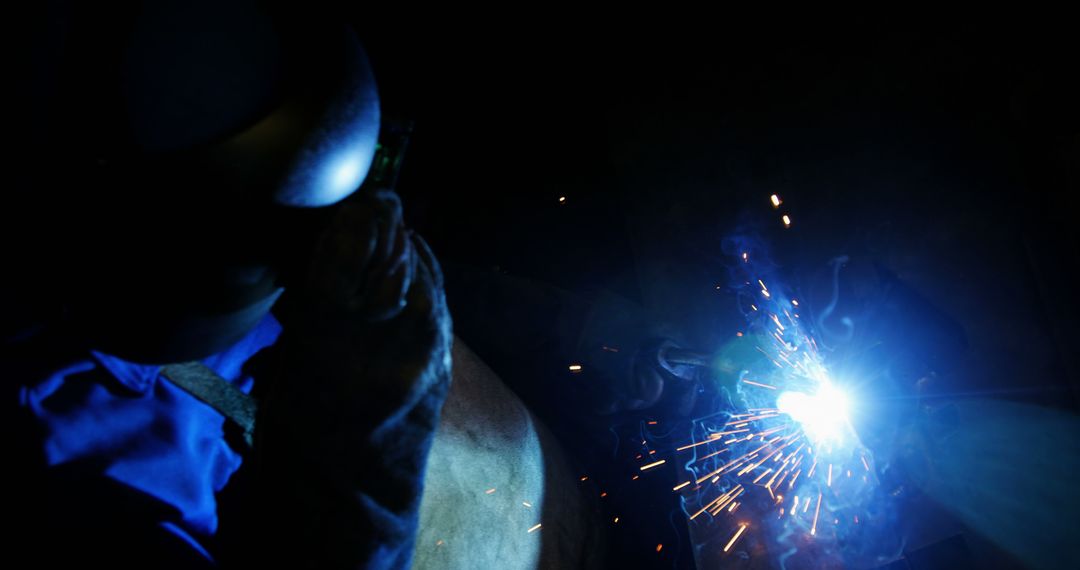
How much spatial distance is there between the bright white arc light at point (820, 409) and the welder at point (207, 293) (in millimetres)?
1155

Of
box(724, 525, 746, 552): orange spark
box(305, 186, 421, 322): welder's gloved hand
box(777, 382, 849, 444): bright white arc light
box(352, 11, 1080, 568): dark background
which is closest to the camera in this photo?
box(305, 186, 421, 322): welder's gloved hand

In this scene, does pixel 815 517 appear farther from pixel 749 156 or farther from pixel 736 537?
pixel 749 156

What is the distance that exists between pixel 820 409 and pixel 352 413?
147cm

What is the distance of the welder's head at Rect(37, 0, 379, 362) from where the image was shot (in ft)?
2.85

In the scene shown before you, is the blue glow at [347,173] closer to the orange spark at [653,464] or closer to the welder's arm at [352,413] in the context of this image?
the welder's arm at [352,413]

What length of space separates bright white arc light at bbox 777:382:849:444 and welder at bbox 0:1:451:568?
3.79 ft

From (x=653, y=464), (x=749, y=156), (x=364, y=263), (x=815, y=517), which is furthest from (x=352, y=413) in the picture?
(x=749, y=156)

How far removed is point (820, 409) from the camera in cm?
176

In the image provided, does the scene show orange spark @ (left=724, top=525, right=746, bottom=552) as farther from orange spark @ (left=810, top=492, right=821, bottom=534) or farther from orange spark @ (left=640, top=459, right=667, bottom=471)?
orange spark @ (left=640, top=459, right=667, bottom=471)

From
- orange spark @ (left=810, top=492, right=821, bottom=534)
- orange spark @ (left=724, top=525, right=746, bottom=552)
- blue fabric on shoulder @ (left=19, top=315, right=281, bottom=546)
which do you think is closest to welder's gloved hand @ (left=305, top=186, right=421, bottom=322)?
blue fabric on shoulder @ (left=19, top=315, right=281, bottom=546)

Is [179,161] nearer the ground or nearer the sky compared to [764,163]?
nearer the sky

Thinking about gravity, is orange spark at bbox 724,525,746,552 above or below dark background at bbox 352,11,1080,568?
below

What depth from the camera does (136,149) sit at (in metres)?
0.86

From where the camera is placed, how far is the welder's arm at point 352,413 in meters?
0.95
